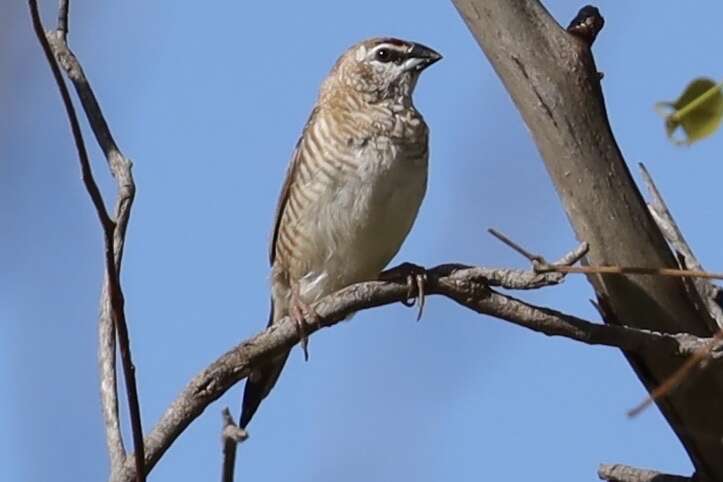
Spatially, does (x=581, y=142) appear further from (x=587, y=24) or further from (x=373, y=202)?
(x=373, y=202)

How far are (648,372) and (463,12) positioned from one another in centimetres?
93

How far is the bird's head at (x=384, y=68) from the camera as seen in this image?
5.27 m

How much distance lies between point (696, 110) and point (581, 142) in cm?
150

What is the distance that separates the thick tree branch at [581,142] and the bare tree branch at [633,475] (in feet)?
0.57

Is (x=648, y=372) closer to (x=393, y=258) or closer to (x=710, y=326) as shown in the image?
(x=710, y=326)

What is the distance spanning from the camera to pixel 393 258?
5012 millimetres

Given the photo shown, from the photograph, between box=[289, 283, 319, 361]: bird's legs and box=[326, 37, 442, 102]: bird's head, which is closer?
box=[289, 283, 319, 361]: bird's legs

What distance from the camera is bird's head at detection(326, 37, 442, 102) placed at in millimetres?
5273

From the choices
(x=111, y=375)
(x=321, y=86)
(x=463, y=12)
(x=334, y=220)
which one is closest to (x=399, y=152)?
(x=334, y=220)

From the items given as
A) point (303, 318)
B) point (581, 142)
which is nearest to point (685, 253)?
point (581, 142)

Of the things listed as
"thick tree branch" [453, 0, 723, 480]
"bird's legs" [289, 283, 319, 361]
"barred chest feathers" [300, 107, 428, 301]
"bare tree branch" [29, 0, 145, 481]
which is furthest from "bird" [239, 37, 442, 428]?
"thick tree branch" [453, 0, 723, 480]

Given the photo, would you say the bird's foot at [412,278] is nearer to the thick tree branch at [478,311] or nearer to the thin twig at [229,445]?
the thick tree branch at [478,311]

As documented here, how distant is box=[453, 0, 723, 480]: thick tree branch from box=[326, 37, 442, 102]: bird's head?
2.08 meters

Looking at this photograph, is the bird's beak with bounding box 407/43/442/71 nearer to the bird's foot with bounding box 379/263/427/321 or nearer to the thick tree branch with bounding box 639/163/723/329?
the bird's foot with bounding box 379/263/427/321
